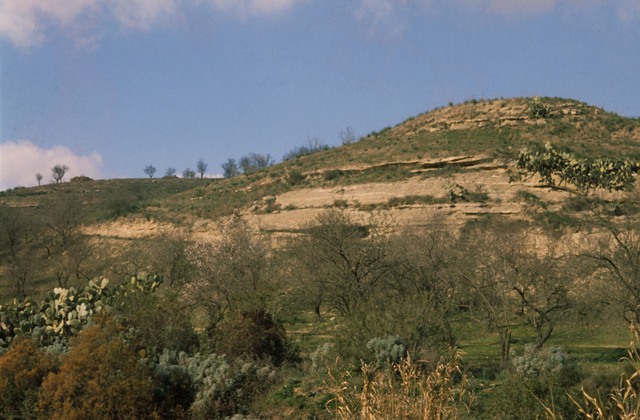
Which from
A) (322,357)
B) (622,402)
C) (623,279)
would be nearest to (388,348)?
(322,357)

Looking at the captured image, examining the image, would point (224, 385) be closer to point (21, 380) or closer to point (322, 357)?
point (322, 357)

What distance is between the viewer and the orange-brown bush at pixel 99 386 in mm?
11523

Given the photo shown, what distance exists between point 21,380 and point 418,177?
37448 millimetres

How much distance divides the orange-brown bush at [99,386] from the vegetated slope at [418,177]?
2915 centimetres

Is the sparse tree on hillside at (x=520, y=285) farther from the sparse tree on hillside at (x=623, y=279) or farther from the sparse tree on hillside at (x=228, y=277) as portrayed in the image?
the sparse tree on hillside at (x=228, y=277)

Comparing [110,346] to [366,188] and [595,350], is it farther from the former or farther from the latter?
[366,188]

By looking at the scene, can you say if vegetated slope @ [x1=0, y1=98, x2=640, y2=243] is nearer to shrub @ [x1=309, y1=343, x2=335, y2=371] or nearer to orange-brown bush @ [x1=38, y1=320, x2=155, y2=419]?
shrub @ [x1=309, y1=343, x2=335, y2=371]

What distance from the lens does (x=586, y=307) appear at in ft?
64.6

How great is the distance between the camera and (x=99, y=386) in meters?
11.7

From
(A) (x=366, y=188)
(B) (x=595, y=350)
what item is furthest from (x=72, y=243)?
(B) (x=595, y=350)

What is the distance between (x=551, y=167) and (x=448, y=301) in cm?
2609

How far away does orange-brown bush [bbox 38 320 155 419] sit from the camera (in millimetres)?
11523

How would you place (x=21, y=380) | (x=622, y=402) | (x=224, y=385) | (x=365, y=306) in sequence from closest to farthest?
(x=622, y=402)
(x=224, y=385)
(x=21, y=380)
(x=365, y=306)

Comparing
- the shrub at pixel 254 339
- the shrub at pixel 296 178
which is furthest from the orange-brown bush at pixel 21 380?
the shrub at pixel 296 178
